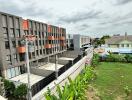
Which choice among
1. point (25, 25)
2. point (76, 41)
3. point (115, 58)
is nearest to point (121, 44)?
point (115, 58)

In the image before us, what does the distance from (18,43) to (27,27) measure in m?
5.04

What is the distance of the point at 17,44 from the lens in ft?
101

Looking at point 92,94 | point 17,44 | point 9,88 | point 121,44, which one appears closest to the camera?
point 92,94

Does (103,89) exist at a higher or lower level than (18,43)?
lower

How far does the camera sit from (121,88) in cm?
2267

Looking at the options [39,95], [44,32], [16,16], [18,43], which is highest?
[16,16]

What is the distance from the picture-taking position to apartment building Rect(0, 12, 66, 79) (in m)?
27.4

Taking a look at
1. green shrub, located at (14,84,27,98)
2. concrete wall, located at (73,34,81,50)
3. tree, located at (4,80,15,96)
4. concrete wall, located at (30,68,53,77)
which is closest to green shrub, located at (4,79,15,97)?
tree, located at (4,80,15,96)

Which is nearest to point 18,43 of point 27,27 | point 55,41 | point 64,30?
point 27,27

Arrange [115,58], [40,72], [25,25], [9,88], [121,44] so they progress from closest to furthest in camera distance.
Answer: [9,88] → [40,72] → [25,25] → [115,58] → [121,44]

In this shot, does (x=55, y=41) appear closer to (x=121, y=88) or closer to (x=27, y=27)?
(x=27, y=27)

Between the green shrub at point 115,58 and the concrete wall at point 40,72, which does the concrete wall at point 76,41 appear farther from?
the concrete wall at point 40,72

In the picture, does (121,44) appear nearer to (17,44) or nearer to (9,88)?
(17,44)

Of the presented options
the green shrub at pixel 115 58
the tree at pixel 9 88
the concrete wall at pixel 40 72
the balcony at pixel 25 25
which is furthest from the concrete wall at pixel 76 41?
the tree at pixel 9 88
